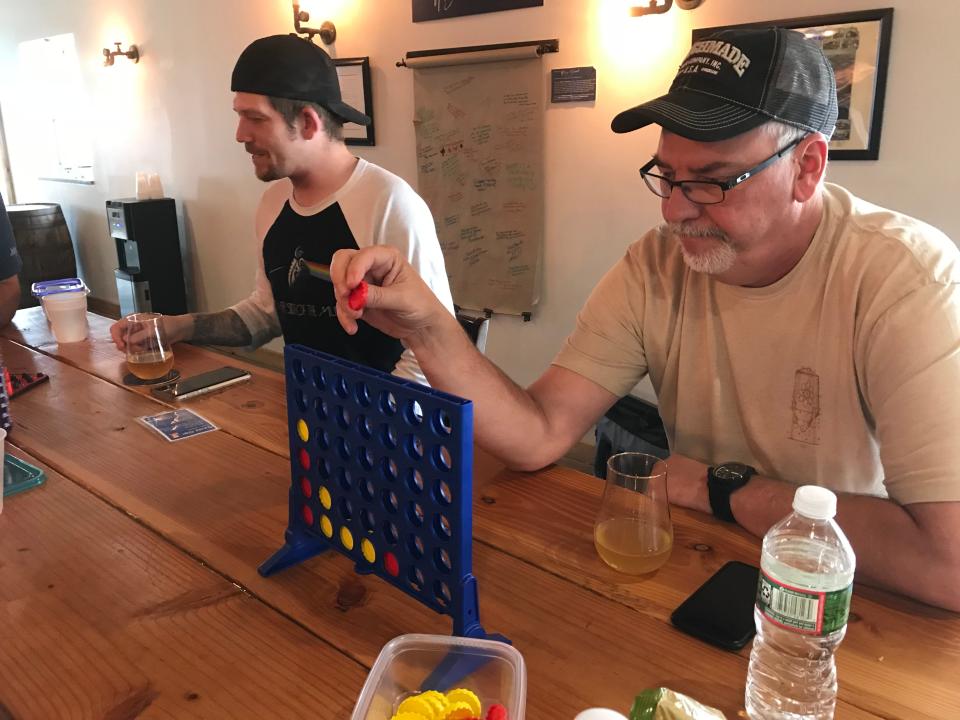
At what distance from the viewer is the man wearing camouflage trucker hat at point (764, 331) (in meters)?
1.01

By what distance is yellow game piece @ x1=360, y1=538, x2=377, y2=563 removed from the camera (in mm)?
896

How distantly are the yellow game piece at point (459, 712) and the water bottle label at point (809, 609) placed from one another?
30cm

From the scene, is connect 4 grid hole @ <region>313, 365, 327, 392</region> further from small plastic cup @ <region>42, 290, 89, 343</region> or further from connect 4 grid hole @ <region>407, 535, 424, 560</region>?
small plastic cup @ <region>42, 290, 89, 343</region>

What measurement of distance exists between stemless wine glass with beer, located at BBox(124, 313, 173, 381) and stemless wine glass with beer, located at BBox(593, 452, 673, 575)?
1138mm

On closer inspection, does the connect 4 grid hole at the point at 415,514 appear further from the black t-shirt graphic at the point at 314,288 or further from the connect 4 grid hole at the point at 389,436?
the black t-shirt graphic at the point at 314,288

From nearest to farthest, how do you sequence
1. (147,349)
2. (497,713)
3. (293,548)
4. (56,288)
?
(497,713) → (293,548) → (147,349) → (56,288)

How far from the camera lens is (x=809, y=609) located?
0.67 metres

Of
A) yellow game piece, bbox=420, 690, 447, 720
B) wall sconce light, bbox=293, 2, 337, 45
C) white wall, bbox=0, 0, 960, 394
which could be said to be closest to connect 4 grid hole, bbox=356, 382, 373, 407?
yellow game piece, bbox=420, 690, 447, 720

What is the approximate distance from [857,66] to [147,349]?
2.28 m

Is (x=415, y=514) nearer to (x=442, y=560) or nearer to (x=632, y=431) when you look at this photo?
A: (x=442, y=560)

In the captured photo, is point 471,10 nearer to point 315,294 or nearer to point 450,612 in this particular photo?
point 315,294

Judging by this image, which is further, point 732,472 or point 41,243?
point 41,243

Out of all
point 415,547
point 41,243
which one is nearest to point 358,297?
point 415,547

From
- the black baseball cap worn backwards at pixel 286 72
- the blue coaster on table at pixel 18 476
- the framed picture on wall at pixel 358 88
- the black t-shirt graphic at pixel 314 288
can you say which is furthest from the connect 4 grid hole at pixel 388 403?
the framed picture on wall at pixel 358 88
